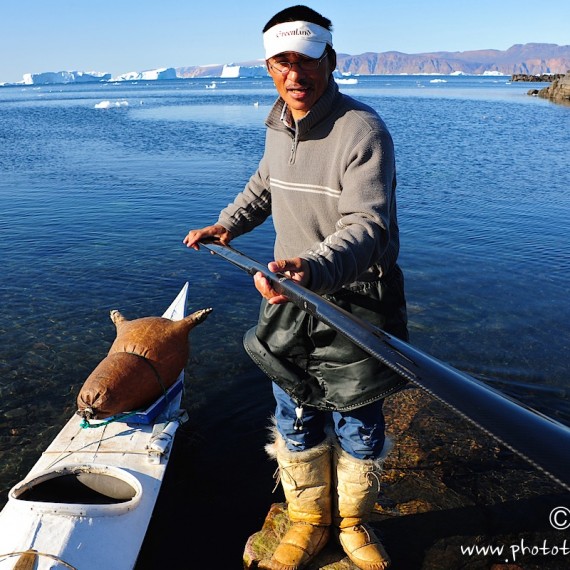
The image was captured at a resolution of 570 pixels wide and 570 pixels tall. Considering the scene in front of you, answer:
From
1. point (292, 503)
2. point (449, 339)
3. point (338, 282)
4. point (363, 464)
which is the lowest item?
point (449, 339)

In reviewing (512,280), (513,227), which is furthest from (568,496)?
(513,227)

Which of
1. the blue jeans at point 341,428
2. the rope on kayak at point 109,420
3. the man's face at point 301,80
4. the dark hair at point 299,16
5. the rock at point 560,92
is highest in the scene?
the dark hair at point 299,16

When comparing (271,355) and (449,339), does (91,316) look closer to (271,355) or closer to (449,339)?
(449,339)

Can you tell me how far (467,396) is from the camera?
1.87 metres

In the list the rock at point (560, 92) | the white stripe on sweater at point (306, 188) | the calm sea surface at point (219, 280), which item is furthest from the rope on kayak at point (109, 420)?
the rock at point (560, 92)

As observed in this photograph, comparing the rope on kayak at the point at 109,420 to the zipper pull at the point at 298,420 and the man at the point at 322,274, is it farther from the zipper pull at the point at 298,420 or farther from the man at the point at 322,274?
the zipper pull at the point at 298,420

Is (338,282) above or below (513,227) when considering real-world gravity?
above

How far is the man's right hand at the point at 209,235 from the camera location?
375cm

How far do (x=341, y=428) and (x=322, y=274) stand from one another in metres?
1.40

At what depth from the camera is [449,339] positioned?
27.0 feet

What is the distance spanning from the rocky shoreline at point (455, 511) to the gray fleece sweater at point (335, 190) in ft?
7.81

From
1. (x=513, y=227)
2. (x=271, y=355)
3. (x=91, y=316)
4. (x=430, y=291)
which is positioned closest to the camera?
(x=271, y=355)

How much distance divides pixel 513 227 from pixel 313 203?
12566 mm

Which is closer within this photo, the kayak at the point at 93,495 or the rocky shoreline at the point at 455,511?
the kayak at the point at 93,495
